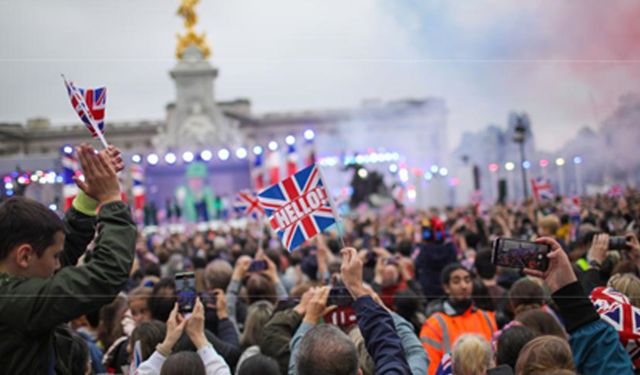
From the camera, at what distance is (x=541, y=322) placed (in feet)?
13.4


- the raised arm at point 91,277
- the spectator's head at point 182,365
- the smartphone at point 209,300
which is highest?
the raised arm at point 91,277

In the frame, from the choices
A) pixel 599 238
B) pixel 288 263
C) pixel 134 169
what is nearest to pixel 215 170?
pixel 134 169

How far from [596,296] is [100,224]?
2.56m

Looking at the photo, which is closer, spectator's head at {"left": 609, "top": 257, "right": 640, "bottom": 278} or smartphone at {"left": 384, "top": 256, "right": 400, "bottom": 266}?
spectator's head at {"left": 609, "top": 257, "right": 640, "bottom": 278}


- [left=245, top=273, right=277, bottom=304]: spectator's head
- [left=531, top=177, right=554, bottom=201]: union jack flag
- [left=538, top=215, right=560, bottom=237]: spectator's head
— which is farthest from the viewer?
[left=531, top=177, right=554, bottom=201]: union jack flag

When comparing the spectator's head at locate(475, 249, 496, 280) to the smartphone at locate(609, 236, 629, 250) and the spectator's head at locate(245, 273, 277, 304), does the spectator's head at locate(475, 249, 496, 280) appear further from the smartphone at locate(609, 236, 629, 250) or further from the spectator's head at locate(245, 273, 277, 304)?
the spectator's head at locate(245, 273, 277, 304)

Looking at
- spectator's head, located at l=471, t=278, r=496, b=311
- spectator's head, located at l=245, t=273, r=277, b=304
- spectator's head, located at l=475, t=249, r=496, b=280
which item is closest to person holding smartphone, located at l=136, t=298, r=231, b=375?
spectator's head, located at l=245, t=273, r=277, b=304

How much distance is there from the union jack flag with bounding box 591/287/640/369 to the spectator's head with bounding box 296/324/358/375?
1408mm

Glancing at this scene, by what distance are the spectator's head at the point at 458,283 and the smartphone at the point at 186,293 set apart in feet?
6.87

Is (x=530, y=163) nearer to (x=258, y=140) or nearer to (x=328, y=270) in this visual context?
(x=328, y=270)

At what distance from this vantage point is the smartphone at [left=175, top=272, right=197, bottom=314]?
11.8 ft

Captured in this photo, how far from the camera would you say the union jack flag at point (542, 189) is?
1423cm

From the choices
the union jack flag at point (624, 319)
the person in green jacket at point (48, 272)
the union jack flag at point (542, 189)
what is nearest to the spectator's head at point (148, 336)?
the person in green jacket at point (48, 272)

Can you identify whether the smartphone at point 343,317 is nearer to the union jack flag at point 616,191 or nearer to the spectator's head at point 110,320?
the spectator's head at point 110,320
